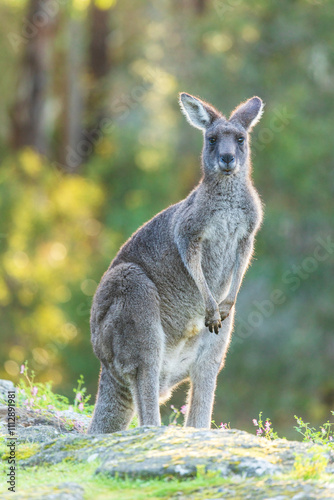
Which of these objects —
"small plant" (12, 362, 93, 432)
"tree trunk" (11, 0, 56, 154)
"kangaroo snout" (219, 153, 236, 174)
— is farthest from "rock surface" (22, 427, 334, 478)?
"tree trunk" (11, 0, 56, 154)

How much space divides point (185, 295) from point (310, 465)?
2355 mm

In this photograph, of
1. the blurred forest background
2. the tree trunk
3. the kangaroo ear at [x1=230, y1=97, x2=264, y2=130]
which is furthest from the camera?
the tree trunk

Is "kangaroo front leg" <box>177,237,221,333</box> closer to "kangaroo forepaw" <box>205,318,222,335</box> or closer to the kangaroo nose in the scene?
"kangaroo forepaw" <box>205,318,222,335</box>

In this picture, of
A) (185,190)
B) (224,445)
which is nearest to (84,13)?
(185,190)

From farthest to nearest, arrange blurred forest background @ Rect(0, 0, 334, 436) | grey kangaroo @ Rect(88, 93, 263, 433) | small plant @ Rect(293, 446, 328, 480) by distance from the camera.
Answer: blurred forest background @ Rect(0, 0, 334, 436)
grey kangaroo @ Rect(88, 93, 263, 433)
small plant @ Rect(293, 446, 328, 480)

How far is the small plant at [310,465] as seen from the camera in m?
4.24

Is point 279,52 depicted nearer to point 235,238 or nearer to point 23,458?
point 235,238

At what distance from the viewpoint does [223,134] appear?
652 cm

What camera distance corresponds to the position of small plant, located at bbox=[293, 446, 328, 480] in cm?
424

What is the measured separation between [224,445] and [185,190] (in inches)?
846

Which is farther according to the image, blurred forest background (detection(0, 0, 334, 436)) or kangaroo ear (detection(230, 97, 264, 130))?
blurred forest background (detection(0, 0, 334, 436))

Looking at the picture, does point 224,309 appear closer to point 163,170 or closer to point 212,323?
point 212,323

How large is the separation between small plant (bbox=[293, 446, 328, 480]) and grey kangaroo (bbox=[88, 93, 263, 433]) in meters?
1.82

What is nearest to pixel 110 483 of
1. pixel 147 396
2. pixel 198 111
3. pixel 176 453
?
pixel 176 453
